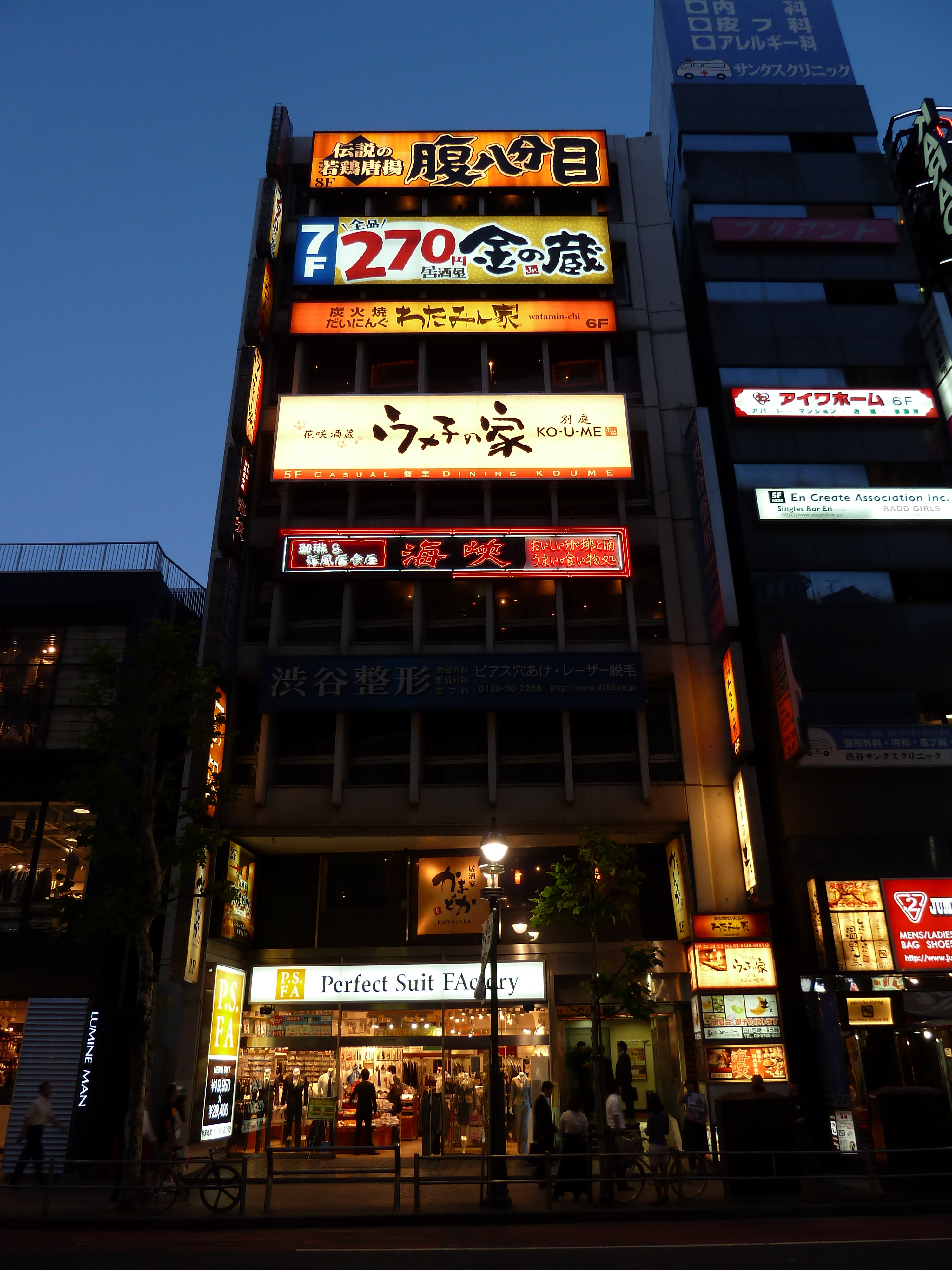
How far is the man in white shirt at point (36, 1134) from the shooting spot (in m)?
15.9

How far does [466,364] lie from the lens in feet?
98.9

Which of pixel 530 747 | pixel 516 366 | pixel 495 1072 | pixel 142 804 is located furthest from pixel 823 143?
pixel 495 1072

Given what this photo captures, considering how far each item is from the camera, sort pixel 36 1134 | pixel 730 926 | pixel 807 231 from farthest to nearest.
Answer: pixel 807 231 → pixel 730 926 → pixel 36 1134

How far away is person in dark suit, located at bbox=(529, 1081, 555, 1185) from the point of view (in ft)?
55.3

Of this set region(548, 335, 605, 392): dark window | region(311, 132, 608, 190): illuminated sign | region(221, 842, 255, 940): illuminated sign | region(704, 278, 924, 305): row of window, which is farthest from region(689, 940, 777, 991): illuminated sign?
region(311, 132, 608, 190): illuminated sign

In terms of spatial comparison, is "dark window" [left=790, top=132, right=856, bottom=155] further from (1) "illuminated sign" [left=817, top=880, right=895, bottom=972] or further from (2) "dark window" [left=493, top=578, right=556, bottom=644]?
(1) "illuminated sign" [left=817, top=880, right=895, bottom=972]

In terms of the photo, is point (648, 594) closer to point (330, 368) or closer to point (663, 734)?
point (663, 734)

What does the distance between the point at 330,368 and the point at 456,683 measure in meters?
12.8

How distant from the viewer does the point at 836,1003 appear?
20.5 meters

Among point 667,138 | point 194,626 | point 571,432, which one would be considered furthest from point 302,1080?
Result: point 667,138

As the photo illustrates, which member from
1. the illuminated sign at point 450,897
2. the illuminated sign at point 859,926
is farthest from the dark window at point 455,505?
the illuminated sign at point 859,926

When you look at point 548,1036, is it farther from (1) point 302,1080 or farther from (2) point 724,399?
(2) point 724,399

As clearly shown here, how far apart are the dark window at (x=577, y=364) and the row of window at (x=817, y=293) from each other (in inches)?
159

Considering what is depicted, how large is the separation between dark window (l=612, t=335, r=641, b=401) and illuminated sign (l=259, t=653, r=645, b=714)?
1021 centimetres
